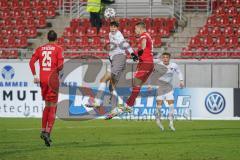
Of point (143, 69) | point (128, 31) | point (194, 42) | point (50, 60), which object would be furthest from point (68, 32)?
point (50, 60)

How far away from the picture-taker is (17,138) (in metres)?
18.4

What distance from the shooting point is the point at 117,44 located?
21219 millimetres

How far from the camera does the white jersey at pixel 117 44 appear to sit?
2091 centimetres

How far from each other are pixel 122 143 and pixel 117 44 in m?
4.88

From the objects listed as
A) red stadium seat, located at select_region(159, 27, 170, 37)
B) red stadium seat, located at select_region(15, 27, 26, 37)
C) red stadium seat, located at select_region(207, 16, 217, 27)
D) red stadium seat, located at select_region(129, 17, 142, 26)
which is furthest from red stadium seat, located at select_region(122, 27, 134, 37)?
red stadium seat, located at select_region(15, 27, 26, 37)

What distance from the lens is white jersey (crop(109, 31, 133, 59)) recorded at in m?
20.9

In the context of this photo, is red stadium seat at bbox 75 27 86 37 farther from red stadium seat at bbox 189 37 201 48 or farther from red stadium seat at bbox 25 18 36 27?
red stadium seat at bbox 189 37 201 48

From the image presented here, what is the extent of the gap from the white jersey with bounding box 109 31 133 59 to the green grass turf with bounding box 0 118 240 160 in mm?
2238

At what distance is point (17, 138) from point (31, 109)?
11373 millimetres

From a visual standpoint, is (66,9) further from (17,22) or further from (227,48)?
(227,48)

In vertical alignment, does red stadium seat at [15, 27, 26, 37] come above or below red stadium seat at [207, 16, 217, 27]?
below

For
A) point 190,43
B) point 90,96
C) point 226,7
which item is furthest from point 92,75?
point 226,7

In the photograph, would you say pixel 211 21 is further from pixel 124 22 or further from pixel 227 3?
pixel 124 22

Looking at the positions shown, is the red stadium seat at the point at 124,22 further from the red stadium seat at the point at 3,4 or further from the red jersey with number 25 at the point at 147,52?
the red jersey with number 25 at the point at 147,52
